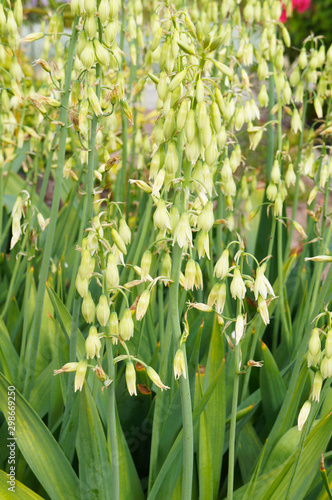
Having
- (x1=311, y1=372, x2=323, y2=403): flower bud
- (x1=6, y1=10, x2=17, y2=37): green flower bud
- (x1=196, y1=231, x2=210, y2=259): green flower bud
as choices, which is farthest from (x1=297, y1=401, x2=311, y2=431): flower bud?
(x1=6, y1=10, x2=17, y2=37): green flower bud

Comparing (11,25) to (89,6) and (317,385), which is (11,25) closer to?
(89,6)

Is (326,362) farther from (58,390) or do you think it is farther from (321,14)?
(321,14)

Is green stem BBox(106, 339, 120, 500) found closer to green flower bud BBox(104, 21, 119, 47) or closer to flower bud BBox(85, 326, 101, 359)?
flower bud BBox(85, 326, 101, 359)

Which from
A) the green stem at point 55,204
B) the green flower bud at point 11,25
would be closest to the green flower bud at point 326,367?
the green stem at point 55,204

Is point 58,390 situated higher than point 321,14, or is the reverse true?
point 321,14

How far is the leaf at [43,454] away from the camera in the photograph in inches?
49.9

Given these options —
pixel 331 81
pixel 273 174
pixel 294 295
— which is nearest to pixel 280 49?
pixel 331 81

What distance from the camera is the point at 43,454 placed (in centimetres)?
128

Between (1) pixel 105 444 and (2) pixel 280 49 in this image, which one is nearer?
(1) pixel 105 444

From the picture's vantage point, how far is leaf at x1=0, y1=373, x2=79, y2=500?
4.16 ft

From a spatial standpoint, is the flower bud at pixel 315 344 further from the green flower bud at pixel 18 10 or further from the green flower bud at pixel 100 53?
the green flower bud at pixel 18 10


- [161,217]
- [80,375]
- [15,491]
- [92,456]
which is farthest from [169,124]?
[15,491]

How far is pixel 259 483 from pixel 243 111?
46.0 inches

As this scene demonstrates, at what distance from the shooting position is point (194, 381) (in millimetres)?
1483
